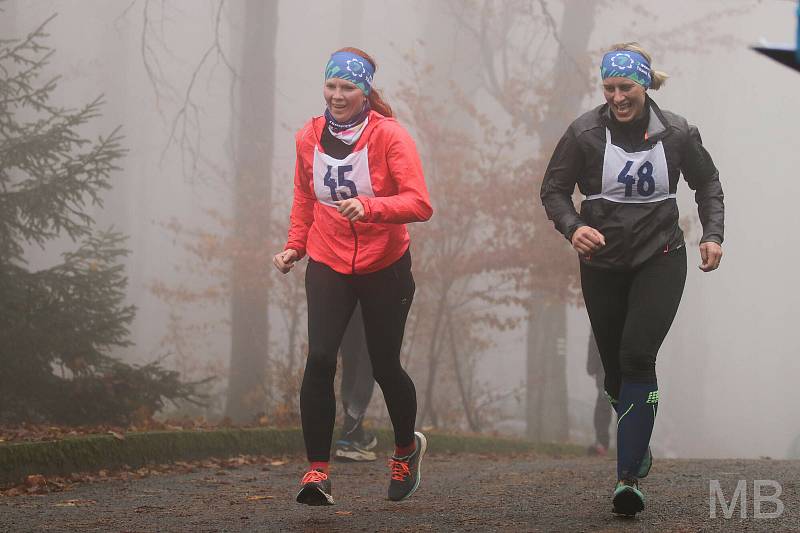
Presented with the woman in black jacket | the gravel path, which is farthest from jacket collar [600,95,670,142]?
the gravel path

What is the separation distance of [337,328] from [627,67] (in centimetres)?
167

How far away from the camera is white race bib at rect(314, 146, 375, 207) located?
5156mm

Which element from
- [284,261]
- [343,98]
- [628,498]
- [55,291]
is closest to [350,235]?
[284,261]

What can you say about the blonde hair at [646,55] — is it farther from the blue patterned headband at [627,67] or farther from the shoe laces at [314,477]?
the shoe laces at [314,477]

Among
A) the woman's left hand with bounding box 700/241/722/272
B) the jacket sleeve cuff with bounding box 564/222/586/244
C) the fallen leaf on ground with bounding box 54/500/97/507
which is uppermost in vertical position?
the jacket sleeve cuff with bounding box 564/222/586/244

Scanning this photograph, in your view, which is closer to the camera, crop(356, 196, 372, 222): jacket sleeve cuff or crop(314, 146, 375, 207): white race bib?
crop(356, 196, 372, 222): jacket sleeve cuff

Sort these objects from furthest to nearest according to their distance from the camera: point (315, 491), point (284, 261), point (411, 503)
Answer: point (411, 503) → point (284, 261) → point (315, 491)

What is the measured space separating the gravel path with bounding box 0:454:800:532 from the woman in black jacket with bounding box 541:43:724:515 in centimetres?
50

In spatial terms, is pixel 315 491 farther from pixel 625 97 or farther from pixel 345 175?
pixel 625 97

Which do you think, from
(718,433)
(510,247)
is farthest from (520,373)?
(510,247)

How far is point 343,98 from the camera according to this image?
5.20 meters

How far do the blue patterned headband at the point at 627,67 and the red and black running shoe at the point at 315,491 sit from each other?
209 cm

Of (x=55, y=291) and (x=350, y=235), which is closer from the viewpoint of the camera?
(x=350, y=235)

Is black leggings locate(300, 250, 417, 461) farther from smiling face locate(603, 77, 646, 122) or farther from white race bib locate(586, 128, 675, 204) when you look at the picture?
smiling face locate(603, 77, 646, 122)
